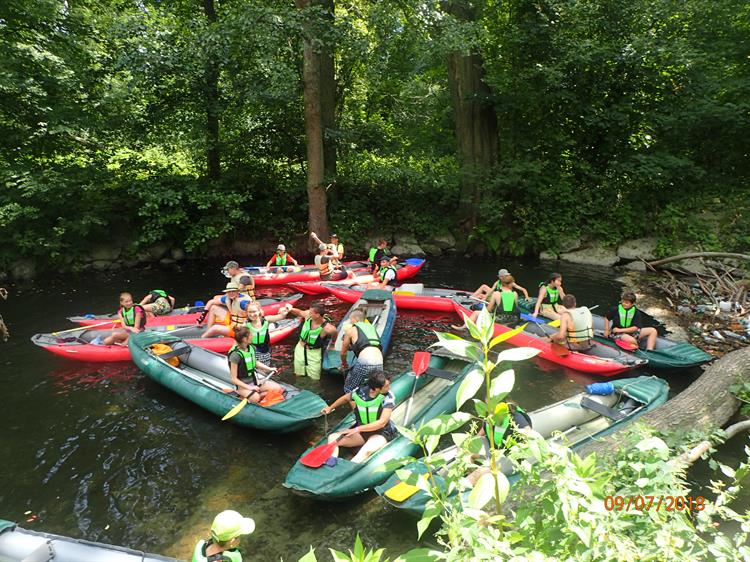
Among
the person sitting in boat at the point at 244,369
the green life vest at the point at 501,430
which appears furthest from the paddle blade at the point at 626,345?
the person sitting in boat at the point at 244,369

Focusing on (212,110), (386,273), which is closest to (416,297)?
(386,273)

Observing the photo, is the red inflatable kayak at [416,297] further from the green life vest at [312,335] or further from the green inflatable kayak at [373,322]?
the green life vest at [312,335]

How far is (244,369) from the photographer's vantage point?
21.3 feet

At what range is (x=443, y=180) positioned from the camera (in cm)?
1694

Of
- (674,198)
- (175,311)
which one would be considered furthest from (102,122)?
(674,198)

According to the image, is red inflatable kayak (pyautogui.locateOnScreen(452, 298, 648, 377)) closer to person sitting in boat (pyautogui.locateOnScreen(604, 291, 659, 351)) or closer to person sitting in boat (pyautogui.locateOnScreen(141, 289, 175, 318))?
person sitting in boat (pyautogui.locateOnScreen(604, 291, 659, 351))

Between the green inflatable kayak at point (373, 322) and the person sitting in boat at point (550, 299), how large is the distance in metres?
2.91

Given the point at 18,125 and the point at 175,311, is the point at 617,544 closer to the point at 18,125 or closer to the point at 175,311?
the point at 175,311

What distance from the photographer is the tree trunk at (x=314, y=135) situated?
1316 centimetres

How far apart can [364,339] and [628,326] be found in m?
4.73

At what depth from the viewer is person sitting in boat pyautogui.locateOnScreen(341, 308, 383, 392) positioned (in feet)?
20.4

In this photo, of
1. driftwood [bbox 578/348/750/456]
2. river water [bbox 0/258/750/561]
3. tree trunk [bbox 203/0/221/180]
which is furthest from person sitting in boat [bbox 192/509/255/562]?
tree trunk [bbox 203/0/221/180]

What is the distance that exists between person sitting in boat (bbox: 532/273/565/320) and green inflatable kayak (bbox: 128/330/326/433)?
17.1 feet

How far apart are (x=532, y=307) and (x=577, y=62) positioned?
8.86 metres
